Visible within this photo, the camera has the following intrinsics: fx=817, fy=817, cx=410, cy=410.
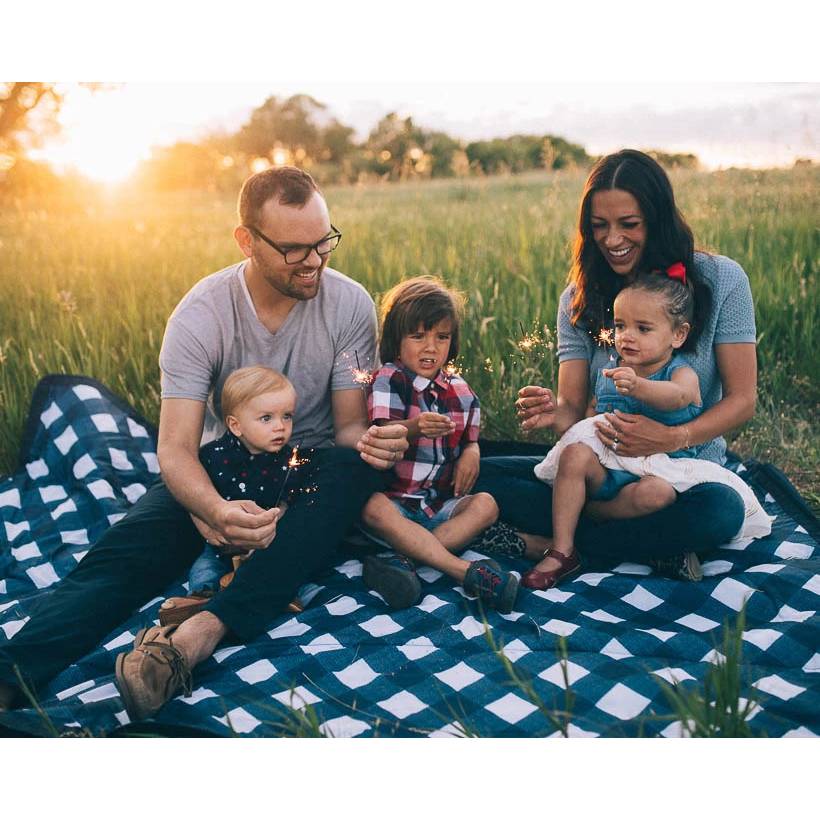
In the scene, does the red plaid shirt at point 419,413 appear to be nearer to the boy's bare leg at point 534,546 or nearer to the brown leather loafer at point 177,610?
the boy's bare leg at point 534,546

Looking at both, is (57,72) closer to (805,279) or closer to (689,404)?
(689,404)

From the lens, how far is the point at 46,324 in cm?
431

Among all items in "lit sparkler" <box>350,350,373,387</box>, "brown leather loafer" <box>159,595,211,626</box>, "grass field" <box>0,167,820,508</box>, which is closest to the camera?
"brown leather loafer" <box>159,595,211,626</box>

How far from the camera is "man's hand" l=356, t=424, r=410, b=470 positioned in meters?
2.51

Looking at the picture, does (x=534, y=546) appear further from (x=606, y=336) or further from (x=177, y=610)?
(x=177, y=610)

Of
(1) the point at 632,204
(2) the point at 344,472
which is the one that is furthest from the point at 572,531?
(1) the point at 632,204

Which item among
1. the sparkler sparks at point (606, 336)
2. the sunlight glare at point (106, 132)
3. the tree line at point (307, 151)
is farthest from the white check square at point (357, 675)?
the sunlight glare at point (106, 132)

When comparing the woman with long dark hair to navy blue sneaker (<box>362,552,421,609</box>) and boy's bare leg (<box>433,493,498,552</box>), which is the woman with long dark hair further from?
navy blue sneaker (<box>362,552,421,609</box>)

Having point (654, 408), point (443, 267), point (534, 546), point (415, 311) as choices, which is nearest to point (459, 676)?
point (534, 546)

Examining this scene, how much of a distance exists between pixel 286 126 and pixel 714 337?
7.86 feet

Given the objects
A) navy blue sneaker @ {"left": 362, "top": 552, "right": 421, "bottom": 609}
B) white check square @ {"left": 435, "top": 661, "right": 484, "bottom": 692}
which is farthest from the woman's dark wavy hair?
white check square @ {"left": 435, "top": 661, "right": 484, "bottom": 692}

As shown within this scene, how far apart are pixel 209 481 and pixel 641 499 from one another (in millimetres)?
1356

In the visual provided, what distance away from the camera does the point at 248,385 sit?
8.64 ft

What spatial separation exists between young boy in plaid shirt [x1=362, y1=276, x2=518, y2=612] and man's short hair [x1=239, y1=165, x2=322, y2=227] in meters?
0.44
